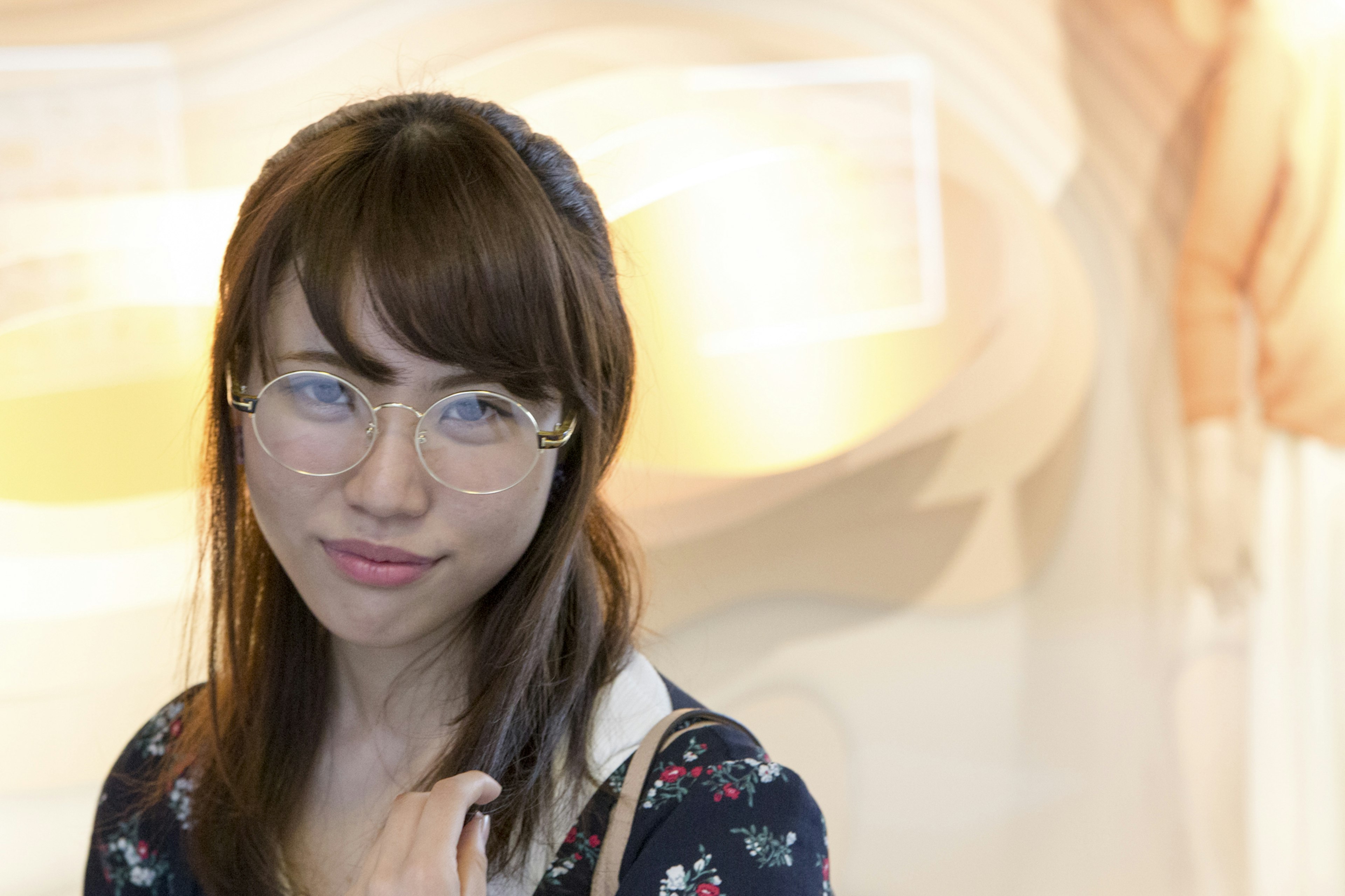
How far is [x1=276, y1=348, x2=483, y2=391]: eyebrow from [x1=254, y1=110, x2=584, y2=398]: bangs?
1 centimetres

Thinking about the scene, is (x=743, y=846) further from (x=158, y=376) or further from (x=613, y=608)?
(x=158, y=376)

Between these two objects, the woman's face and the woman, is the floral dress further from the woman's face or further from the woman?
the woman's face

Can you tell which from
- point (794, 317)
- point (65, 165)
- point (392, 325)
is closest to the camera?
point (392, 325)

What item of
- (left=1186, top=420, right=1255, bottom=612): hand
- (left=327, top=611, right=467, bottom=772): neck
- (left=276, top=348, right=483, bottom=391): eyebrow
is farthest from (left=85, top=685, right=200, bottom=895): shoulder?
(left=1186, top=420, right=1255, bottom=612): hand

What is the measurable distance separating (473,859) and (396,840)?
60 mm

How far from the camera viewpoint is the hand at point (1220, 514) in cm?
309

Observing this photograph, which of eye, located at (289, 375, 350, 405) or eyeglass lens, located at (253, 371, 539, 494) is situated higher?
eye, located at (289, 375, 350, 405)

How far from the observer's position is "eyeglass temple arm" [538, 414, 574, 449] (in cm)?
100

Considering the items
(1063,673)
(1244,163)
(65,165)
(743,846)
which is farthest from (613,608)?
(1244,163)

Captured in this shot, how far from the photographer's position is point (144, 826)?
1228 millimetres

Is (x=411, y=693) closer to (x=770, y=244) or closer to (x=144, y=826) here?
(x=144, y=826)

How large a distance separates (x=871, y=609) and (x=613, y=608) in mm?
1889

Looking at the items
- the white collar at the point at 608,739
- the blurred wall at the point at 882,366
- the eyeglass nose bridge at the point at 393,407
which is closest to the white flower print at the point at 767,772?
the white collar at the point at 608,739

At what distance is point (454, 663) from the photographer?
1146 mm
